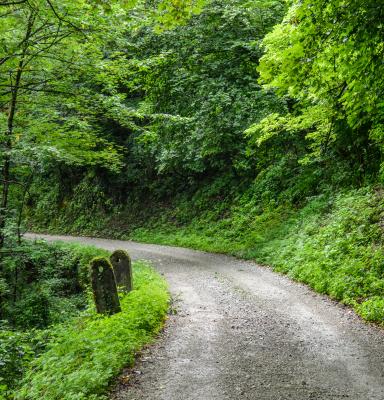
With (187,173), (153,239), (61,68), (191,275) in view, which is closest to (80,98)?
(61,68)

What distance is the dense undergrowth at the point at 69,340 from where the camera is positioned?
18.2 ft

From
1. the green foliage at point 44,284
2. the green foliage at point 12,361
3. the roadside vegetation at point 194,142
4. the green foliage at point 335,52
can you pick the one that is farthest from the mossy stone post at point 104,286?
the green foliage at point 335,52

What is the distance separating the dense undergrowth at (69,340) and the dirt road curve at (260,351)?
38cm

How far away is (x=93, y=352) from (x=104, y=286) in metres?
1.84

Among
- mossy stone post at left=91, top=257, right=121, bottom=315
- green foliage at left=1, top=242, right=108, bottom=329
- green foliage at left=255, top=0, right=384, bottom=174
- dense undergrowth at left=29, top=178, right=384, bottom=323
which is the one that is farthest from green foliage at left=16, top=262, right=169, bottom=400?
green foliage at left=255, top=0, right=384, bottom=174

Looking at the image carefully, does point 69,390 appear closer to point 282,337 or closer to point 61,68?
point 282,337

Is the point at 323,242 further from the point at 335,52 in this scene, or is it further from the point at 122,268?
the point at 335,52

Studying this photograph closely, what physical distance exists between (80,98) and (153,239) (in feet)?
40.1

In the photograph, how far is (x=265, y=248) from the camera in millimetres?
15195

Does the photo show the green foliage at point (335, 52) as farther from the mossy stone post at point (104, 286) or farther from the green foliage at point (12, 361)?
the green foliage at point (12, 361)

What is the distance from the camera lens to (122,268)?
980 cm

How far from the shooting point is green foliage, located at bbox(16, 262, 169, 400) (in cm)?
534

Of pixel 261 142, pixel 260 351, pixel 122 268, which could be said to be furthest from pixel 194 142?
pixel 260 351

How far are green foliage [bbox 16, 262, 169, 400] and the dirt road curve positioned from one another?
28 cm
